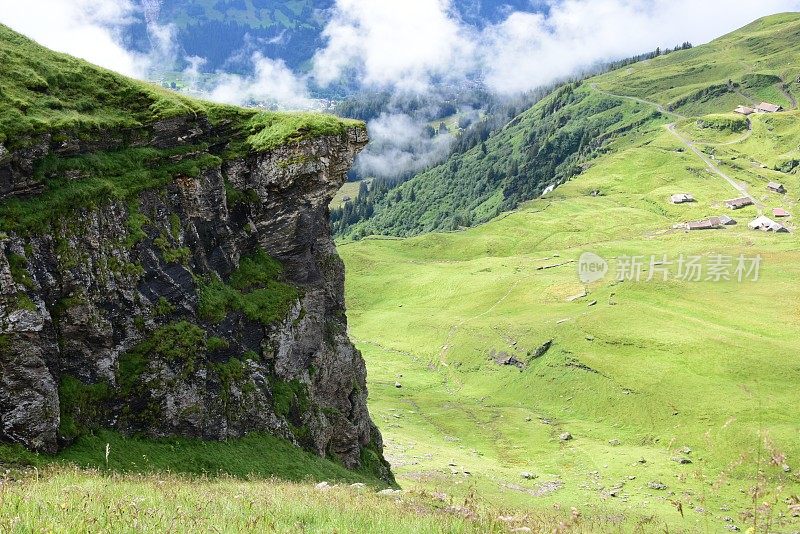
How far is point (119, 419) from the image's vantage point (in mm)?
25828

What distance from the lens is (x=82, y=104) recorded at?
30.0m

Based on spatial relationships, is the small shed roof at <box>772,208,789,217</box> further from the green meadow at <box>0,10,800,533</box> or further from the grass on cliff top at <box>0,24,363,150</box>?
the grass on cliff top at <box>0,24,363,150</box>

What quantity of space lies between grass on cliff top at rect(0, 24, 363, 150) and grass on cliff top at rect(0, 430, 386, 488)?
41.3 feet

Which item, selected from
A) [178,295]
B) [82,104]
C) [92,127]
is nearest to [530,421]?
[178,295]

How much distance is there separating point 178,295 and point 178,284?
1.86 ft

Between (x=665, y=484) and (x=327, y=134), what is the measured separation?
52197 mm

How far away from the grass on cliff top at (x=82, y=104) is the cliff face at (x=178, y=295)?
0.59 metres

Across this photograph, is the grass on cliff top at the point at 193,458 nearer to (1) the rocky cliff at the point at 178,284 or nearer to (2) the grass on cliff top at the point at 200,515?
(1) the rocky cliff at the point at 178,284

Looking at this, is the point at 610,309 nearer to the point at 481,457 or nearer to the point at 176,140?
the point at 481,457

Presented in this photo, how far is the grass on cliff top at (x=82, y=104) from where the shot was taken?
86.1 feet

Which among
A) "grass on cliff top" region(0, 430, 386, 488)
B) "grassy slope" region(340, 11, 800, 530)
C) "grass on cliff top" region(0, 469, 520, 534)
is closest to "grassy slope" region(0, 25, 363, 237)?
"grass on cliff top" region(0, 430, 386, 488)

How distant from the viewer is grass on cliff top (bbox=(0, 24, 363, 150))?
1033 inches

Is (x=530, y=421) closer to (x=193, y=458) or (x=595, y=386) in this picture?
(x=595, y=386)

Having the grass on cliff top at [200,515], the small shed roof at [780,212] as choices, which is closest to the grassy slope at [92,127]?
the grass on cliff top at [200,515]
